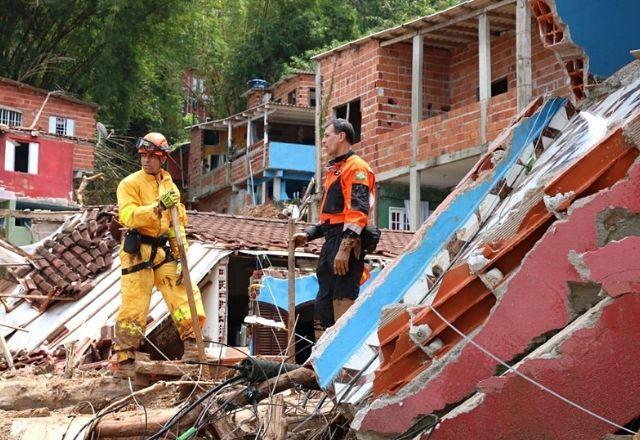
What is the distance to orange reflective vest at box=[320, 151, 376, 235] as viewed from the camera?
738 cm

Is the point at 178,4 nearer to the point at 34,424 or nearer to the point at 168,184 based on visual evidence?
the point at 168,184

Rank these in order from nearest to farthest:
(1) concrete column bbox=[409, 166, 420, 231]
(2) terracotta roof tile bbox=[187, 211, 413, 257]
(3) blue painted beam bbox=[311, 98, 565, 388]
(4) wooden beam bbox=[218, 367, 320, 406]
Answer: (3) blue painted beam bbox=[311, 98, 565, 388] < (4) wooden beam bbox=[218, 367, 320, 406] < (2) terracotta roof tile bbox=[187, 211, 413, 257] < (1) concrete column bbox=[409, 166, 420, 231]

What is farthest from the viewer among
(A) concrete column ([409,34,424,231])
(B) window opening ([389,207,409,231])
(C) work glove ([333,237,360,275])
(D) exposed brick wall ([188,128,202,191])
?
(D) exposed brick wall ([188,128,202,191])

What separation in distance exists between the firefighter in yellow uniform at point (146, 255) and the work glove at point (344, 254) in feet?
5.72

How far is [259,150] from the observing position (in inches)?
1375

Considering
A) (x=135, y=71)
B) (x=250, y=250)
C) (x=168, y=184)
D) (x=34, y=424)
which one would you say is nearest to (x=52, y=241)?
(x=250, y=250)

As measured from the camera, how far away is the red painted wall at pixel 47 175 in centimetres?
3278

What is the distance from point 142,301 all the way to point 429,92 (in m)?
15.5

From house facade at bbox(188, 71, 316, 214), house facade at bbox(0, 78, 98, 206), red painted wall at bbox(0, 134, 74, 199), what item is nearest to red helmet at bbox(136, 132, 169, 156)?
house facade at bbox(0, 78, 98, 206)

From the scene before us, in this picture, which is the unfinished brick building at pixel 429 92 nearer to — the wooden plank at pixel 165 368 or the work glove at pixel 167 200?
the work glove at pixel 167 200

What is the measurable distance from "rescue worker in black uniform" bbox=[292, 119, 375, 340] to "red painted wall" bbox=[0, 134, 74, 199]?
86.0 ft

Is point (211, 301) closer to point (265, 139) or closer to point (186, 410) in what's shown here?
point (186, 410)

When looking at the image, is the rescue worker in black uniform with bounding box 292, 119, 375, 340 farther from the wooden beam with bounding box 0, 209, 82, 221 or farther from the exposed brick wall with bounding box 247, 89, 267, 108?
the exposed brick wall with bounding box 247, 89, 267, 108

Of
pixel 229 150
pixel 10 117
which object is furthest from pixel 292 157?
pixel 10 117
